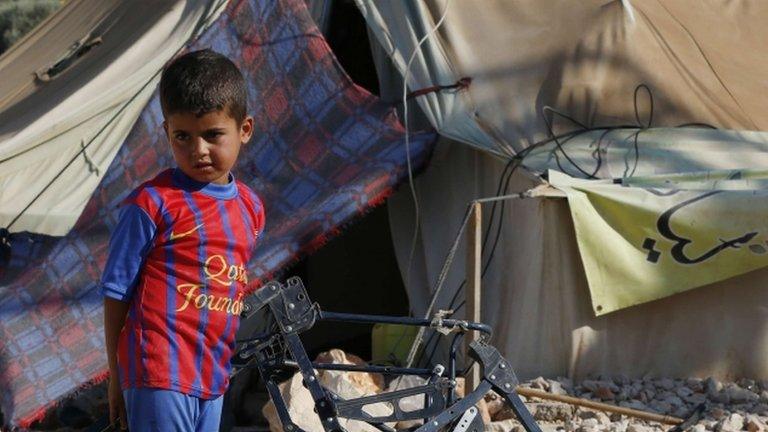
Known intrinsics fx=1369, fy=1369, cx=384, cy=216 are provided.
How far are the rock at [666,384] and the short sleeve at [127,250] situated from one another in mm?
3130

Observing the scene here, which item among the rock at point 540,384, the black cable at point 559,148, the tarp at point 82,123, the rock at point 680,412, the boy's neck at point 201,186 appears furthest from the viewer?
the tarp at point 82,123

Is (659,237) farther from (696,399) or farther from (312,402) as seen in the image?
(312,402)

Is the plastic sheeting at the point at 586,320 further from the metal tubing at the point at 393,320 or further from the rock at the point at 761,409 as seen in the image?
the metal tubing at the point at 393,320

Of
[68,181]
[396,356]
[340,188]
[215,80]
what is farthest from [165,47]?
[215,80]

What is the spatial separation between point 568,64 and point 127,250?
138 inches

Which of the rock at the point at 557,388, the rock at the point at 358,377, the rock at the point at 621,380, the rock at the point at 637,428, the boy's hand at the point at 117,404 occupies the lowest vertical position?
the rock at the point at 637,428

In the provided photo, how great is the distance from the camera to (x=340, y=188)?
575 cm

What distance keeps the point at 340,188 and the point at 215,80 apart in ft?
9.06

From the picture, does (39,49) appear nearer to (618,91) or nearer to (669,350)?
(618,91)

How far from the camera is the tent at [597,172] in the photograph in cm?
548

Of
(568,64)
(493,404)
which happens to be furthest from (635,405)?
(568,64)

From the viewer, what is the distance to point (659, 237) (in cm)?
547

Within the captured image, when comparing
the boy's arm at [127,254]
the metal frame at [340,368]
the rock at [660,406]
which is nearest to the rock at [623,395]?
the rock at [660,406]

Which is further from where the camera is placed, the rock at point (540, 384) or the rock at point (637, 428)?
the rock at point (540, 384)
